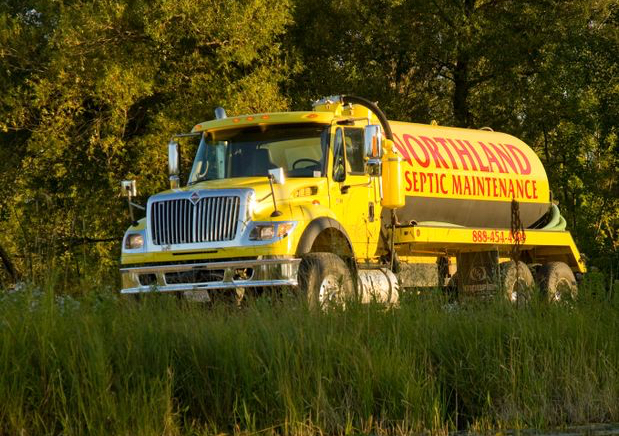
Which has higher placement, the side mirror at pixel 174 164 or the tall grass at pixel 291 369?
the side mirror at pixel 174 164

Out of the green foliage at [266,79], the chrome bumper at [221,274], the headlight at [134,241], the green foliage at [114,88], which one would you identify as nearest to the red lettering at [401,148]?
the chrome bumper at [221,274]

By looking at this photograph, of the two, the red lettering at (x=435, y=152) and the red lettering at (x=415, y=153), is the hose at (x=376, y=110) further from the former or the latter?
the red lettering at (x=435, y=152)

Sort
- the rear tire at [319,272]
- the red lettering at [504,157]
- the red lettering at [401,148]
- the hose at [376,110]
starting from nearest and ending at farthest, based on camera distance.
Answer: the rear tire at [319,272], the hose at [376,110], the red lettering at [401,148], the red lettering at [504,157]

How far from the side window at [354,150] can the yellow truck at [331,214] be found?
15 millimetres

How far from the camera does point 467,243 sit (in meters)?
16.6

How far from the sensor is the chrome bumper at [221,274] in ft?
42.4

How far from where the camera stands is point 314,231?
1348 centimetres

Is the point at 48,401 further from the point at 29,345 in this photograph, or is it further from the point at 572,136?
the point at 572,136

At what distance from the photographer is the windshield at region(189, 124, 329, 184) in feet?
47.3

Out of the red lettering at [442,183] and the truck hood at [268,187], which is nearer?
the truck hood at [268,187]

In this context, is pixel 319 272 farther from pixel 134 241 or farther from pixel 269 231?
pixel 134 241

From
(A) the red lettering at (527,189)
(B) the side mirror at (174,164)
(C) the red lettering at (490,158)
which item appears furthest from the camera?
(A) the red lettering at (527,189)

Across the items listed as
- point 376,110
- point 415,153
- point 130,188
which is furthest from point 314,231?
point 415,153

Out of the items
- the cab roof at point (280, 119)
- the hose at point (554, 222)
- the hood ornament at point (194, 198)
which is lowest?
the hose at point (554, 222)
